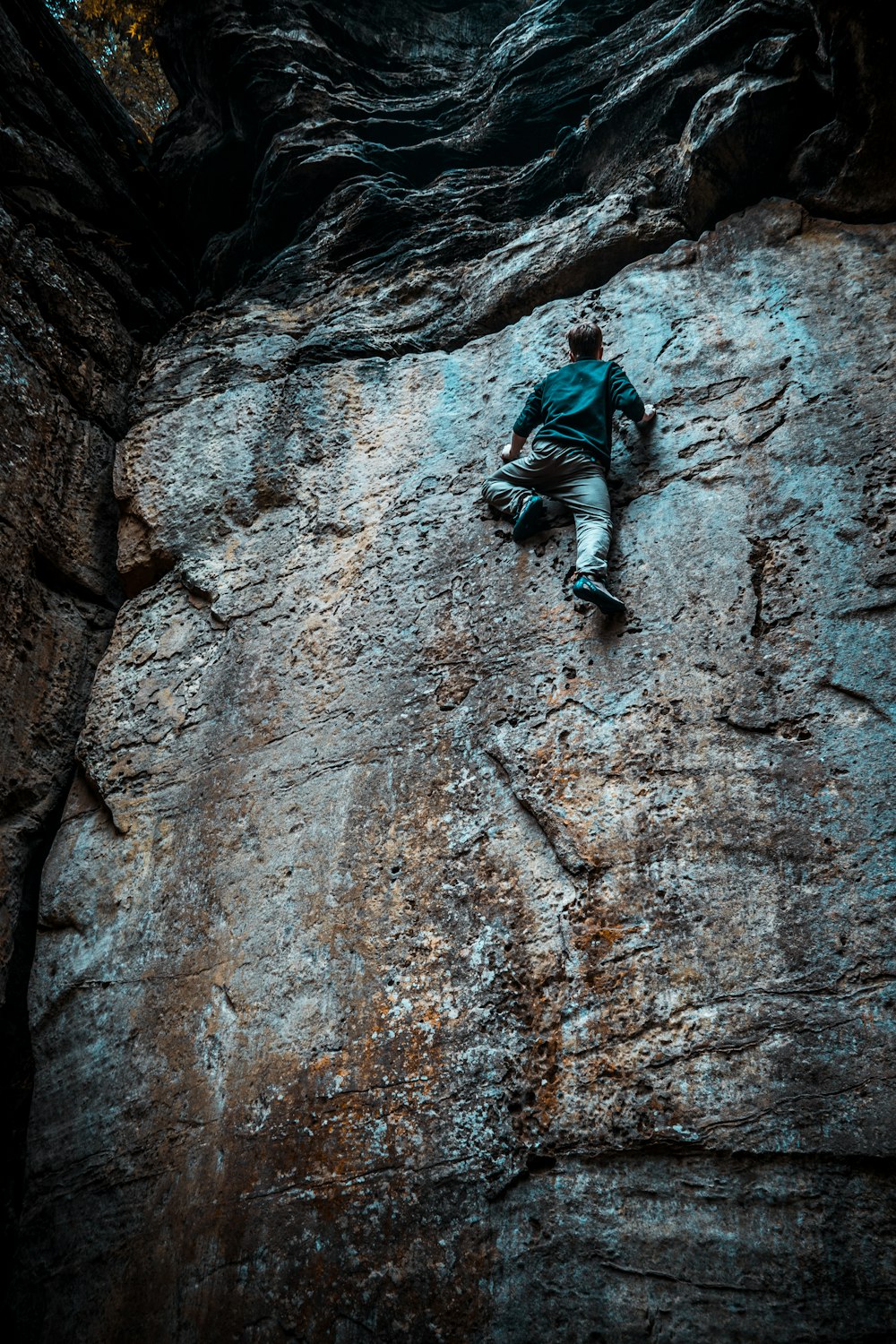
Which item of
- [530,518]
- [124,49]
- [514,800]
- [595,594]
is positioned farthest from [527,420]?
[124,49]

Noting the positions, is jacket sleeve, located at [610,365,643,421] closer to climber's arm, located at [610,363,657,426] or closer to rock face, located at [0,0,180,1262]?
climber's arm, located at [610,363,657,426]

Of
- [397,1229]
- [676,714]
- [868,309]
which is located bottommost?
[397,1229]

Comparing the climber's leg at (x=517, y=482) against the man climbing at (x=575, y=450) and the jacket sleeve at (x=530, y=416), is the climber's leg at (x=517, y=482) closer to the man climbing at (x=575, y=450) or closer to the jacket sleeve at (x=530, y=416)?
the man climbing at (x=575, y=450)

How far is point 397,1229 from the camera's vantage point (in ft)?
10.4

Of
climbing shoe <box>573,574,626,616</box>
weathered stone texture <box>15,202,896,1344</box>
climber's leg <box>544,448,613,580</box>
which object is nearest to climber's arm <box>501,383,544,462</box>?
weathered stone texture <box>15,202,896,1344</box>

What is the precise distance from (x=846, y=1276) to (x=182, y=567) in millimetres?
4466

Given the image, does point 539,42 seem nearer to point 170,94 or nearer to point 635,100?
point 635,100

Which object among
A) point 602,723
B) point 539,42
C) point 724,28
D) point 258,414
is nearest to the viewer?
point 602,723

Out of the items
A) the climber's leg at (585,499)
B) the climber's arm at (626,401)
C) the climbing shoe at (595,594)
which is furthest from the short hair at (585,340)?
the climbing shoe at (595,594)

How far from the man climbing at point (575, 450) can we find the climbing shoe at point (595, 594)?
116mm

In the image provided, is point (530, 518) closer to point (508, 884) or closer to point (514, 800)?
point (514, 800)

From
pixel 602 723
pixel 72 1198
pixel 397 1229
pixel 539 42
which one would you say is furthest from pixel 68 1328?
pixel 539 42

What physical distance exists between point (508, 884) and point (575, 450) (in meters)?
2.07

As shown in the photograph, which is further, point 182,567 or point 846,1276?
point 182,567
